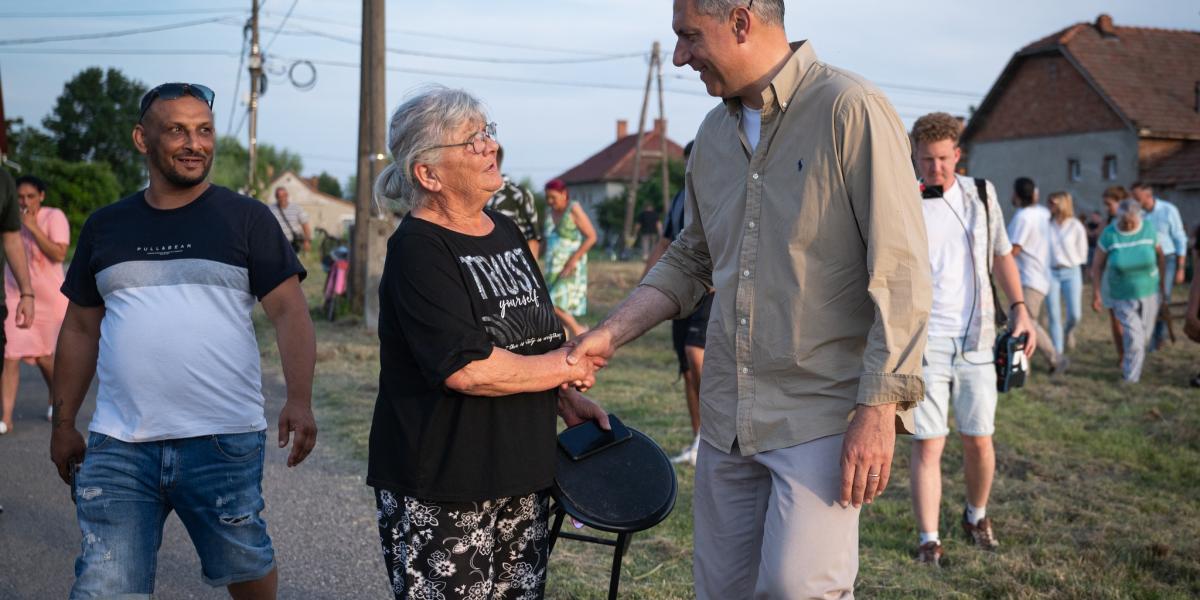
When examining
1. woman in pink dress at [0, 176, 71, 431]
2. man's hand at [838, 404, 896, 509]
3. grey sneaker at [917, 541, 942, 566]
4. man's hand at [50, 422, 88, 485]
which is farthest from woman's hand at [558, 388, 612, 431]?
woman in pink dress at [0, 176, 71, 431]

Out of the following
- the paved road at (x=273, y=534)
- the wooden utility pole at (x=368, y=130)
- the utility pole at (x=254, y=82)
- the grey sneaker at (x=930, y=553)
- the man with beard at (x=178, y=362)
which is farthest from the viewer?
the utility pole at (x=254, y=82)

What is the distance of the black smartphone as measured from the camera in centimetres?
324

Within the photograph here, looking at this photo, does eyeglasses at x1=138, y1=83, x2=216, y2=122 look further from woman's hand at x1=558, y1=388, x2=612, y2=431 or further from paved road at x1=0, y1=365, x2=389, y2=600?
paved road at x1=0, y1=365, x2=389, y2=600

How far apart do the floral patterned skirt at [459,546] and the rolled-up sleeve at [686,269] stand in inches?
29.3

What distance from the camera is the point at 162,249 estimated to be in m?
3.29

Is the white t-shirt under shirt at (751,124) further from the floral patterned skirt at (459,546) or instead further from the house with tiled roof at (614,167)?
the house with tiled roof at (614,167)

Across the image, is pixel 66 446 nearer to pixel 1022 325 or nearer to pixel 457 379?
pixel 457 379

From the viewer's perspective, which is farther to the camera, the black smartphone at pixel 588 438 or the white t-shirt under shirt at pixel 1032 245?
the white t-shirt under shirt at pixel 1032 245

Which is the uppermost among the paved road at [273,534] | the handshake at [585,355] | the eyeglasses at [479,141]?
the eyeglasses at [479,141]

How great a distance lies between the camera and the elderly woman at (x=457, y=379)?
279cm

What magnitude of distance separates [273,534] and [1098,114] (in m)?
39.4

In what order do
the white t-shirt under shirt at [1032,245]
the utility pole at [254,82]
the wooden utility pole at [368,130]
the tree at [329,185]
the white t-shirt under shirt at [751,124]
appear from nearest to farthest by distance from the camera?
the white t-shirt under shirt at [751,124], the white t-shirt under shirt at [1032,245], the wooden utility pole at [368,130], the utility pole at [254,82], the tree at [329,185]

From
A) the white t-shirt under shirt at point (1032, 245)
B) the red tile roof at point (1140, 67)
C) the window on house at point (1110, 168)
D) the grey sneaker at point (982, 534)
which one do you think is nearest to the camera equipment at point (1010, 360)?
the grey sneaker at point (982, 534)

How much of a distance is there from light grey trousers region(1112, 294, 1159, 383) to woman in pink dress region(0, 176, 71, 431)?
32.8 feet
